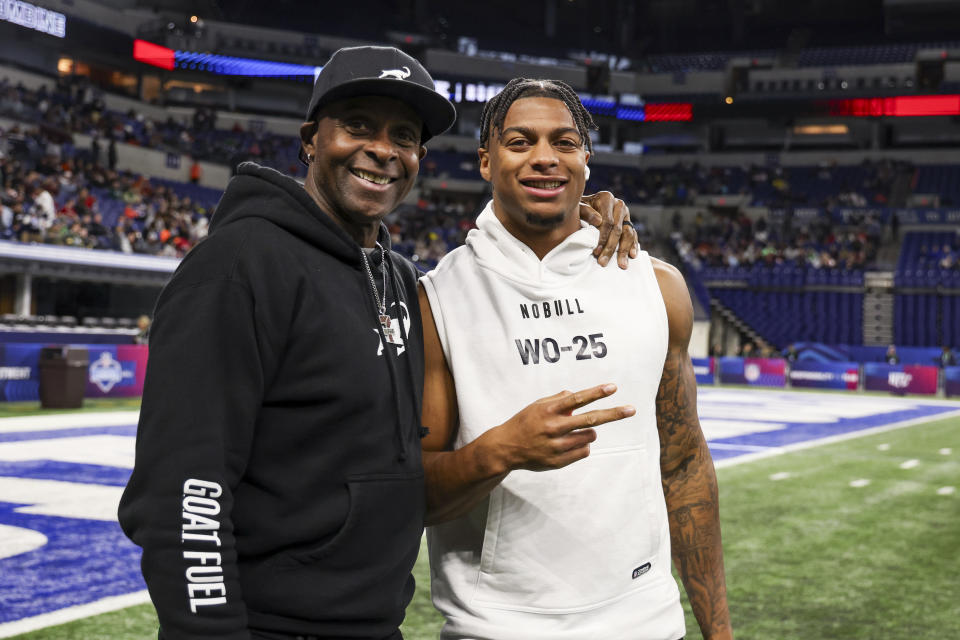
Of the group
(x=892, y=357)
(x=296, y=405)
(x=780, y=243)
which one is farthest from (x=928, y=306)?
(x=296, y=405)

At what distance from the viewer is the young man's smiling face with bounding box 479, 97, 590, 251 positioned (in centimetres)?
276

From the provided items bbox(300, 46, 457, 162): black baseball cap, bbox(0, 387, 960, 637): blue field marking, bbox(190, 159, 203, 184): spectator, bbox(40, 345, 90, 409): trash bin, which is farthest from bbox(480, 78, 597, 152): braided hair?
bbox(190, 159, 203, 184): spectator

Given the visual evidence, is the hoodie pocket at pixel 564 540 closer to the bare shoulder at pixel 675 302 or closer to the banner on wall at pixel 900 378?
the bare shoulder at pixel 675 302

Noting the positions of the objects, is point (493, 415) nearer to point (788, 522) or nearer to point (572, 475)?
point (572, 475)

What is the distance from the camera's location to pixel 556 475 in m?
2.60

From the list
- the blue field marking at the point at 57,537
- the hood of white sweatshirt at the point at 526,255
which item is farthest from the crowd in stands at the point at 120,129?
the hood of white sweatshirt at the point at 526,255

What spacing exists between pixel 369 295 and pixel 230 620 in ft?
2.66

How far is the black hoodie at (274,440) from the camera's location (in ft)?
6.27

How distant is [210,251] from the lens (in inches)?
79.1

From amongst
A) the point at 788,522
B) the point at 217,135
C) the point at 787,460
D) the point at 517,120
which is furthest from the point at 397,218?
the point at 517,120

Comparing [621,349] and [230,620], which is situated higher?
[621,349]

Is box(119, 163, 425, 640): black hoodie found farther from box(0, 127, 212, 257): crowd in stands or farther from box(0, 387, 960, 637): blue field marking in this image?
box(0, 127, 212, 257): crowd in stands

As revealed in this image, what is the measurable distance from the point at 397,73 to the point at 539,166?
59 centimetres

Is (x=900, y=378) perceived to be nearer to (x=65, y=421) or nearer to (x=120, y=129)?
(x=65, y=421)
